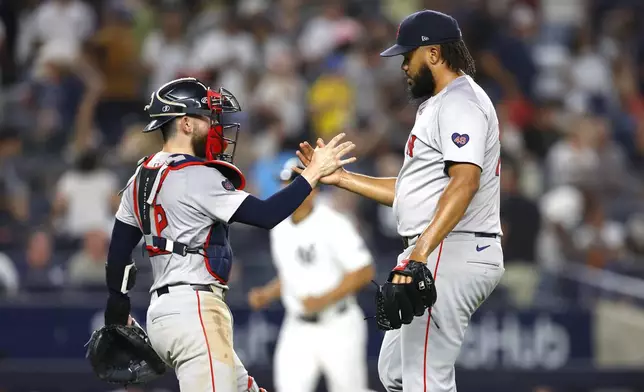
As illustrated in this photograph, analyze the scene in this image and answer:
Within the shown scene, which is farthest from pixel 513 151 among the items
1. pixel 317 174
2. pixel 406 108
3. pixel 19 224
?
pixel 317 174

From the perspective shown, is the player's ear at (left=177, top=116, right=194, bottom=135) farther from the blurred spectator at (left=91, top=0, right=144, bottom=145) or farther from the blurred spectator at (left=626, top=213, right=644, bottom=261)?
the blurred spectator at (left=91, top=0, right=144, bottom=145)

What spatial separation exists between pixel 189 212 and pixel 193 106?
0.53 m

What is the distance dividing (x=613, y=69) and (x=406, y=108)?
3170mm

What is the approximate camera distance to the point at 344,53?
14.4 metres

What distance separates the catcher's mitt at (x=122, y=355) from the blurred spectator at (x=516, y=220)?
Result: 594cm

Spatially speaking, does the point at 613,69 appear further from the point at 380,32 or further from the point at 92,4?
the point at 92,4

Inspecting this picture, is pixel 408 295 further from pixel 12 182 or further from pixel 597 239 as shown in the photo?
pixel 12 182

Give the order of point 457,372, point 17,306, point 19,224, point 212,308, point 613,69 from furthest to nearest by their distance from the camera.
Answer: point 613,69 → point 19,224 → point 17,306 → point 457,372 → point 212,308

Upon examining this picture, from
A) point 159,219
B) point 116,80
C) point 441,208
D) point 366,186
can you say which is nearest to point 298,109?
point 116,80

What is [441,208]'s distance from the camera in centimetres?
552

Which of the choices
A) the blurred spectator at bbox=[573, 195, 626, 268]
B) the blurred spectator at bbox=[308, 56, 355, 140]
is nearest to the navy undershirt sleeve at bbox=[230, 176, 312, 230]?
the blurred spectator at bbox=[573, 195, 626, 268]

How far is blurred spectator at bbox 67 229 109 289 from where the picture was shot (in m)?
11.7

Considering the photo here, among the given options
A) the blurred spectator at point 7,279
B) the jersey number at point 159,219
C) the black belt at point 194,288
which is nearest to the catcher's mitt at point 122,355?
the black belt at point 194,288

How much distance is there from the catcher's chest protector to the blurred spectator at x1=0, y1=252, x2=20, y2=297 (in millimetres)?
5752
